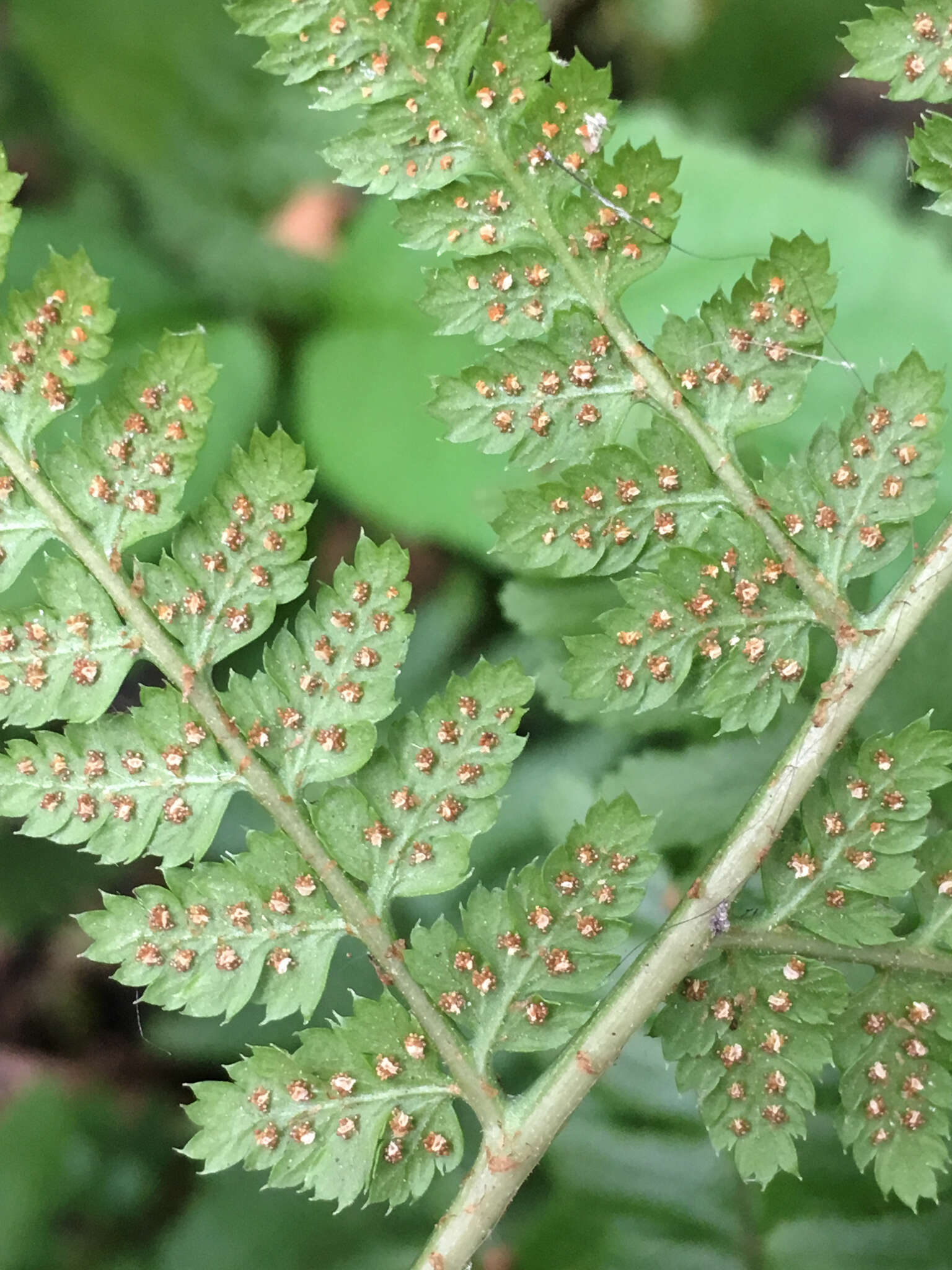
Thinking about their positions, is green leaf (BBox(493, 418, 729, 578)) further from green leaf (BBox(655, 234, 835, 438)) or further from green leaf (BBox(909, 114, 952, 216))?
green leaf (BBox(909, 114, 952, 216))

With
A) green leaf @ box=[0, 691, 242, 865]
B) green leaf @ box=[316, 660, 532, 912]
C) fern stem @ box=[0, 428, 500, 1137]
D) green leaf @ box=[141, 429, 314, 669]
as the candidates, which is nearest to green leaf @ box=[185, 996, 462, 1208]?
fern stem @ box=[0, 428, 500, 1137]

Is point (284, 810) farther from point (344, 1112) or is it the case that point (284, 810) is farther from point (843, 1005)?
point (843, 1005)

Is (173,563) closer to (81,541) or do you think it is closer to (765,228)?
(81,541)

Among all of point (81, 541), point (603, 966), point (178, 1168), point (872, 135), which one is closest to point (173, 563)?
point (81, 541)

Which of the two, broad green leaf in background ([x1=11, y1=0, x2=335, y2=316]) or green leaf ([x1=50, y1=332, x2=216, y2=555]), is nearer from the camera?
green leaf ([x1=50, y1=332, x2=216, y2=555])

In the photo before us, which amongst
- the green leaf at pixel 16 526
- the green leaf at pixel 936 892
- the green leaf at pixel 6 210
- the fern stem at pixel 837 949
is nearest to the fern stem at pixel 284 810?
the green leaf at pixel 16 526

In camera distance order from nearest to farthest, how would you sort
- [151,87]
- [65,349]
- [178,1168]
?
[65,349] < [178,1168] < [151,87]
